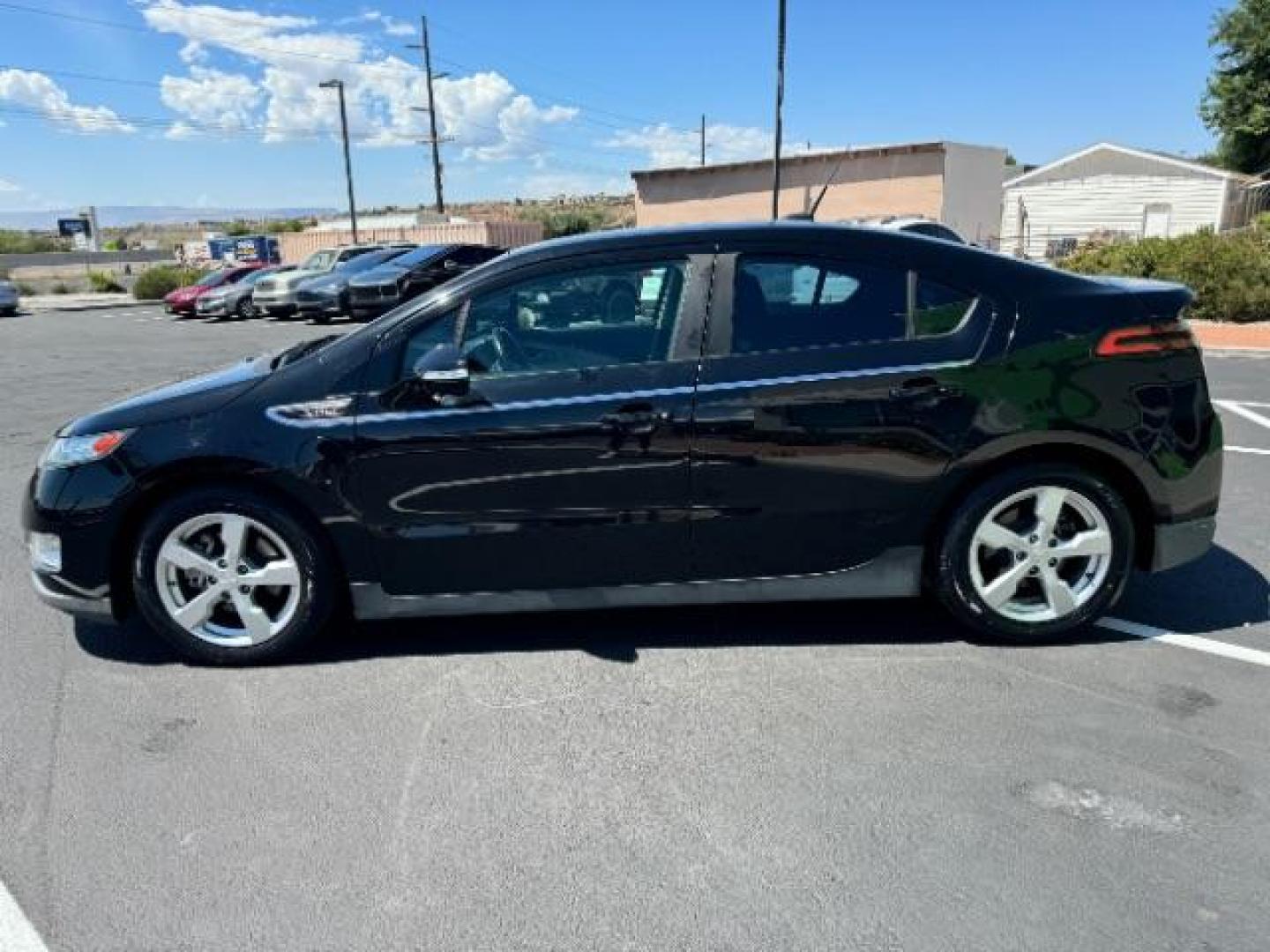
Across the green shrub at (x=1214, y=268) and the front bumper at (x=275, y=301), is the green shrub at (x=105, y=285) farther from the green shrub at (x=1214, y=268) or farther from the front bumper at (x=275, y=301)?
the green shrub at (x=1214, y=268)

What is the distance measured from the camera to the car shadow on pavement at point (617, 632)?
374cm

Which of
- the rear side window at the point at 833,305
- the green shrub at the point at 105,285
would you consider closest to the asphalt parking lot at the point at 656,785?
the rear side window at the point at 833,305

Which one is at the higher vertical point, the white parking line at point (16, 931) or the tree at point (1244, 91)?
the tree at point (1244, 91)

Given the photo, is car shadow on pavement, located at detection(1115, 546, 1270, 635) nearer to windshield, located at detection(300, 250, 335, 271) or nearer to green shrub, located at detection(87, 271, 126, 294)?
windshield, located at detection(300, 250, 335, 271)

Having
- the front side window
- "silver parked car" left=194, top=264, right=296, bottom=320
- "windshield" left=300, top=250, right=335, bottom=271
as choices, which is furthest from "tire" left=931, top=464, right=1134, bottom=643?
"silver parked car" left=194, top=264, right=296, bottom=320

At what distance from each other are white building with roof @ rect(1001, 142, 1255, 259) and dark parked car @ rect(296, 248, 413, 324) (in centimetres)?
2206

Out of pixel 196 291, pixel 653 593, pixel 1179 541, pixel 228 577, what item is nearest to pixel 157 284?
pixel 196 291

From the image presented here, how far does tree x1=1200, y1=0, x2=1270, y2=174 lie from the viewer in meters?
37.7

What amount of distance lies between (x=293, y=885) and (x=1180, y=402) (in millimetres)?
3457

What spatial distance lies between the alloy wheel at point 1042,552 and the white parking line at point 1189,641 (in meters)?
0.31

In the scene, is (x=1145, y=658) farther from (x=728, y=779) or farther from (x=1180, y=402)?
(x=728, y=779)

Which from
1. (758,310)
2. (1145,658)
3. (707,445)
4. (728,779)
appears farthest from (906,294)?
(728,779)

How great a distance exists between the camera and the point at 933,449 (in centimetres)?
344

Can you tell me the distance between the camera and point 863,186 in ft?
110
